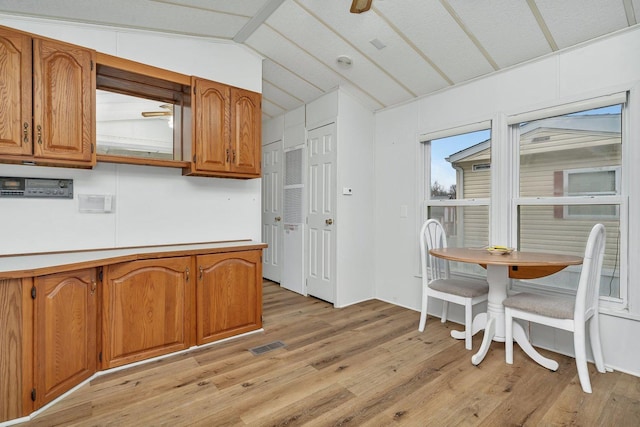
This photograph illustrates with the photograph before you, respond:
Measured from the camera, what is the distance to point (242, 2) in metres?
2.54

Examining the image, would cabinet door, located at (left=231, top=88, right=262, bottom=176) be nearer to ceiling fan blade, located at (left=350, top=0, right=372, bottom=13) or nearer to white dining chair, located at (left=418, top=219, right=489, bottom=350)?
ceiling fan blade, located at (left=350, top=0, right=372, bottom=13)

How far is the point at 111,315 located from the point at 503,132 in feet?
11.6

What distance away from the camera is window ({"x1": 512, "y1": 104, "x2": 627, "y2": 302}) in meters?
2.46

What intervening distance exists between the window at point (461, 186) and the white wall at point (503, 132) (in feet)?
0.53

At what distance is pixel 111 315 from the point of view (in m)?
2.26


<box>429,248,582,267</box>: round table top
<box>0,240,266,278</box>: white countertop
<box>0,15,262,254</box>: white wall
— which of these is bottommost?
<box>429,248,582,267</box>: round table top

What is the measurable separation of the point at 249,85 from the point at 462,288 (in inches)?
110

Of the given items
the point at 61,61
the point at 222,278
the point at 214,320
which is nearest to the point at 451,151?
the point at 222,278

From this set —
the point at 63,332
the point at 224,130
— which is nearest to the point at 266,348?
the point at 63,332

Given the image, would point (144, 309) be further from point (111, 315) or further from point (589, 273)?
point (589, 273)

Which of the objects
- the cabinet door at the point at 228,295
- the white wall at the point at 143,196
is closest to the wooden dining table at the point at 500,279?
the cabinet door at the point at 228,295

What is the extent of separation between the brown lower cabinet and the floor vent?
1.01 ft

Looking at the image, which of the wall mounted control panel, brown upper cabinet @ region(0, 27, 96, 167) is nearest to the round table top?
brown upper cabinet @ region(0, 27, 96, 167)

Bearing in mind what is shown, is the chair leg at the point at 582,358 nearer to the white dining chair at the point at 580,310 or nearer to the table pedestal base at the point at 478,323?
the white dining chair at the point at 580,310
